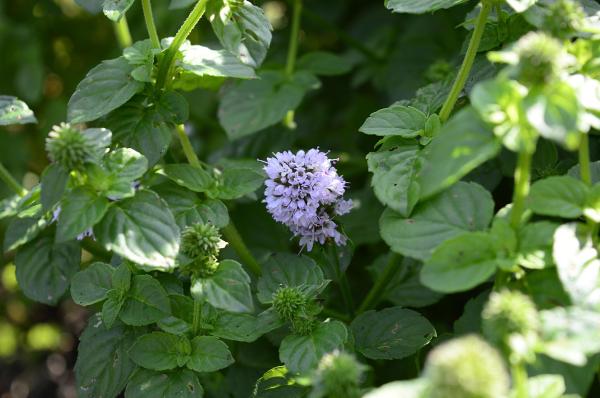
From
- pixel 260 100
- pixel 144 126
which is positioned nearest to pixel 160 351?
pixel 144 126

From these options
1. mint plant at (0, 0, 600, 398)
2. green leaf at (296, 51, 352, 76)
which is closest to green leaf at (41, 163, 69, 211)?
mint plant at (0, 0, 600, 398)

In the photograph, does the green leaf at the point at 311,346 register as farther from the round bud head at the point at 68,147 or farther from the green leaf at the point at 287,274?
the round bud head at the point at 68,147

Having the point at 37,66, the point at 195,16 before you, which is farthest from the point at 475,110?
the point at 37,66

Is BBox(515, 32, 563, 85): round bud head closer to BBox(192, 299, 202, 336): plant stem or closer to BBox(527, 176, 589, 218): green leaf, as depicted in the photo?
BBox(527, 176, 589, 218): green leaf

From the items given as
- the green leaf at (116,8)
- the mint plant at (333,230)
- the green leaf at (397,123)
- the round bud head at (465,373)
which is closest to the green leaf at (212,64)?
the mint plant at (333,230)

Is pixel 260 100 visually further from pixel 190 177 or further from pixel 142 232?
pixel 142 232

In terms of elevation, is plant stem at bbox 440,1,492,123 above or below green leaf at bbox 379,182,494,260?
above
